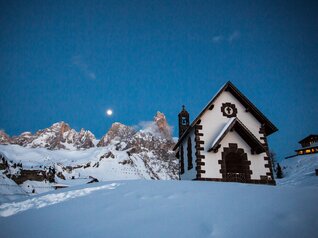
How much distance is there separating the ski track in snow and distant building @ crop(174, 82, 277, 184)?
25.6 feet

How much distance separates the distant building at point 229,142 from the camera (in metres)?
13.9

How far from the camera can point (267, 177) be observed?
14102 mm

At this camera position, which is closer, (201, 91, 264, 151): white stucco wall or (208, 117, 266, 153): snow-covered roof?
(208, 117, 266, 153): snow-covered roof

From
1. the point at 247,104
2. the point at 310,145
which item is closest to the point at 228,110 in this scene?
the point at 247,104

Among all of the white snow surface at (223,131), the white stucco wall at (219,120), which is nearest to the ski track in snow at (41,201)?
the white snow surface at (223,131)

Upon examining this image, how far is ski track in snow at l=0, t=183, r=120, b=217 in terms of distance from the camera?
676 cm

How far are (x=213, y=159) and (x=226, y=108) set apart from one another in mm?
3795

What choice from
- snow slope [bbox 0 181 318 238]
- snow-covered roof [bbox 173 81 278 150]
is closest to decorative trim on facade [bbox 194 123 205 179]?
snow-covered roof [bbox 173 81 278 150]

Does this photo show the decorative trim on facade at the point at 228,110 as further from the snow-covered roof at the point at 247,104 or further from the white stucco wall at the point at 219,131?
the snow-covered roof at the point at 247,104

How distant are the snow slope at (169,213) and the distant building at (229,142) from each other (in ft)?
22.5

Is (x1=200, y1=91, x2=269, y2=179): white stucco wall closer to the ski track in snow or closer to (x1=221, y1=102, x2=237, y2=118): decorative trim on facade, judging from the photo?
(x1=221, y1=102, x2=237, y2=118): decorative trim on facade

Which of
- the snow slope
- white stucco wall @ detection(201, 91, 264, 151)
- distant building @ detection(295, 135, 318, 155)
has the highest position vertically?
distant building @ detection(295, 135, 318, 155)

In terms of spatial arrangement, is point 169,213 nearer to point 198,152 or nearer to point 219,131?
point 198,152

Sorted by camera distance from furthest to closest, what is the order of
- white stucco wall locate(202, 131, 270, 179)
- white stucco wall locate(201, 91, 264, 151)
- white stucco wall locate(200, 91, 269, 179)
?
white stucco wall locate(201, 91, 264, 151) < white stucco wall locate(200, 91, 269, 179) < white stucco wall locate(202, 131, 270, 179)
